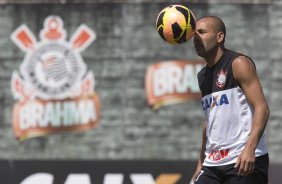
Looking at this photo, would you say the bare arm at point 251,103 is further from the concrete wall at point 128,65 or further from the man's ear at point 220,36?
the concrete wall at point 128,65

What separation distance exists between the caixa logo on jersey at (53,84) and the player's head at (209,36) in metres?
5.91

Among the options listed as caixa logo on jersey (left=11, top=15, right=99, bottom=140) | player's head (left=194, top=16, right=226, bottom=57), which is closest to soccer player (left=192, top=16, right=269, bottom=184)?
player's head (left=194, top=16, right=226, bottom=57)

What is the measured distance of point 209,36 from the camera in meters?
5.41

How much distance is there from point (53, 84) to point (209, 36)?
6.15 meters

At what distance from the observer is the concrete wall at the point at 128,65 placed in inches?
438

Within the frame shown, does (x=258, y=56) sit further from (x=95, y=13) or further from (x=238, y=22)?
(x=95, y=13)

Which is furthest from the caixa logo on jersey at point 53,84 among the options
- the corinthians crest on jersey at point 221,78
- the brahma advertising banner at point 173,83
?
the corinthians crest on jersey at point 221,78

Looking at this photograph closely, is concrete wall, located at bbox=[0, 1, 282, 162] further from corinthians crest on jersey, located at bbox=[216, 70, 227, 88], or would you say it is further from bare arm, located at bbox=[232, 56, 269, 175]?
bare arm, located at bbox=[232, 56, 269, 175]

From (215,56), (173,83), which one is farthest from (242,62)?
(173,83)

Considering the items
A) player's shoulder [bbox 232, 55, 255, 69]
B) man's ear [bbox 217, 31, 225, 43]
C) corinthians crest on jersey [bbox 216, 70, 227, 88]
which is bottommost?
corinthians crest on jersey [bbox 216, 70, 227, 88]

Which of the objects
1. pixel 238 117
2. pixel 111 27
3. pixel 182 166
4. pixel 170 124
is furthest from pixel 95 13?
pixel 238 117

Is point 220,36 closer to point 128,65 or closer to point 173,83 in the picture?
point 173,83

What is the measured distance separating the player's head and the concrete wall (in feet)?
18.6

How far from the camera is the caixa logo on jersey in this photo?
36.8 feet
